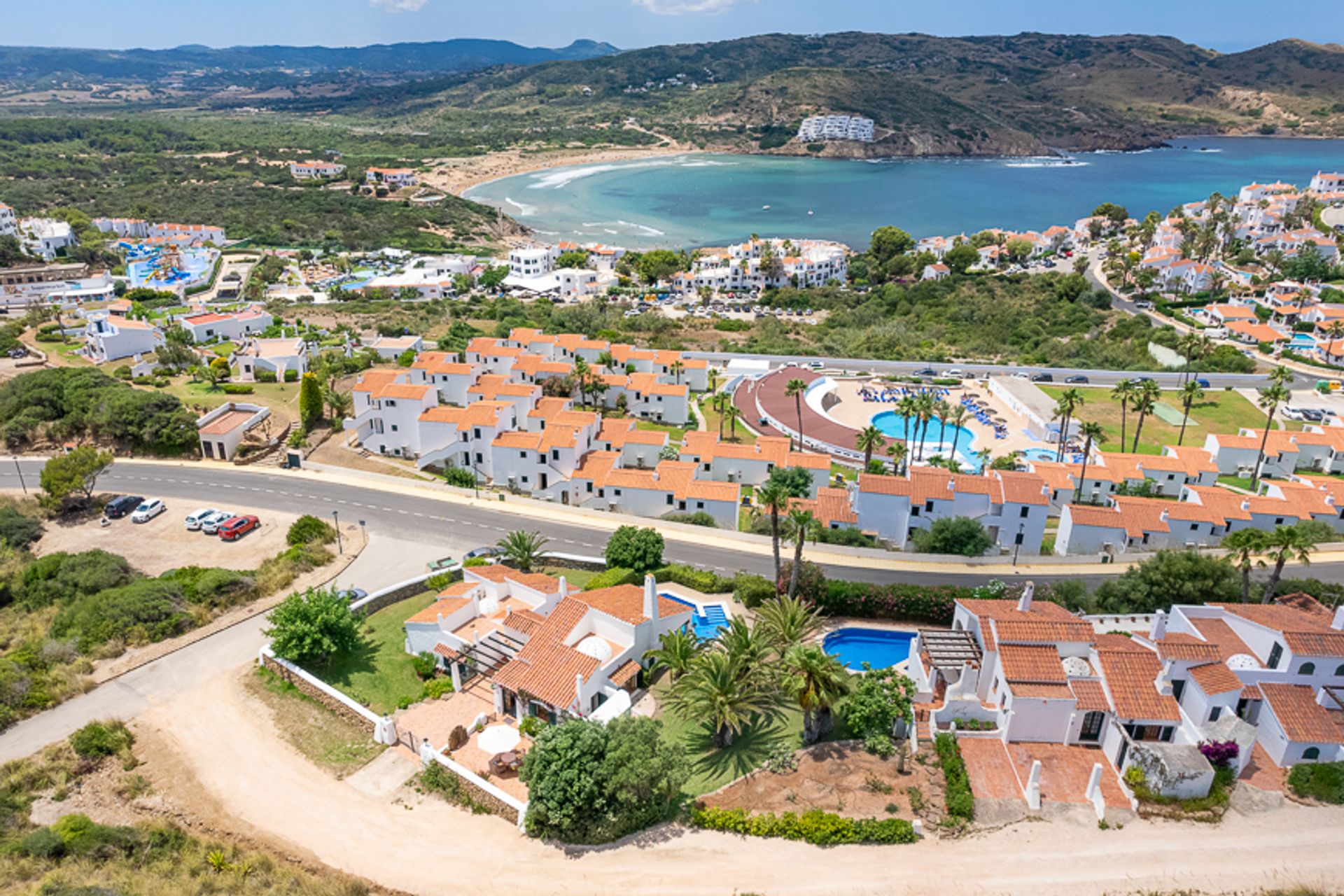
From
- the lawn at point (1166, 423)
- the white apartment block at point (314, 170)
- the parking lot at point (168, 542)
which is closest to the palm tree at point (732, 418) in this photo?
the lawn at point (1166, 423)

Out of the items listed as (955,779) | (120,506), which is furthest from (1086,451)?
(120,506)

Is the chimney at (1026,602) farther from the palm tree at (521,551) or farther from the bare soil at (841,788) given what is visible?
the palm tree at (521,551)

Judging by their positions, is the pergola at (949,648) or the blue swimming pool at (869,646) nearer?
the pergola at (949,648)

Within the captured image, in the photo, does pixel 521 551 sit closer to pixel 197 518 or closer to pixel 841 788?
pixel 841 788

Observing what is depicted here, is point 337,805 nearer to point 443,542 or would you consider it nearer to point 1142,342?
point 443,542

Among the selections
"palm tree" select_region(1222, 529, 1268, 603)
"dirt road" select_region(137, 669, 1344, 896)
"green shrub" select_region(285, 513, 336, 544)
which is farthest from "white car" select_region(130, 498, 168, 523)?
"palm tree" select_region(1222, 529, 1268, 603)

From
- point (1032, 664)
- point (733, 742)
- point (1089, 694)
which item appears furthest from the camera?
point (733, 742)
